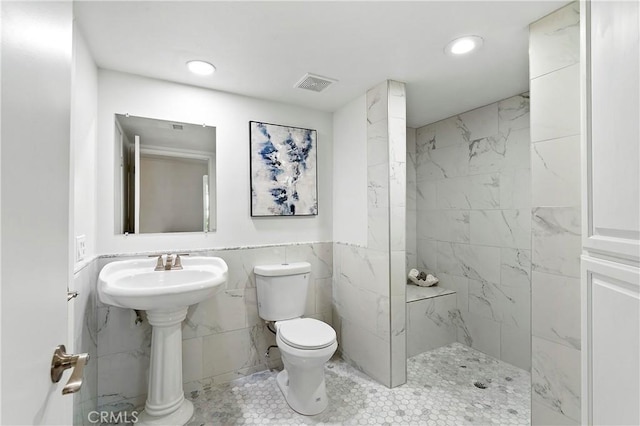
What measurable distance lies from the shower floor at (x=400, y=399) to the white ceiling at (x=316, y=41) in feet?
7.13

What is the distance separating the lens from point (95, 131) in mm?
1809

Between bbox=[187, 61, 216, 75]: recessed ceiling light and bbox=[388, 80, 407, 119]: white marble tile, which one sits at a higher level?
bbox=[187, 61, 216, 75]: recessed ceiling light

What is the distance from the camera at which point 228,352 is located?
2.21 m

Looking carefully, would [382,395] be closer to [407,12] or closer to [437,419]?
[437,419]

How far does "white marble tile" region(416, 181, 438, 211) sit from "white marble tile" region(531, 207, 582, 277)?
1.68 m

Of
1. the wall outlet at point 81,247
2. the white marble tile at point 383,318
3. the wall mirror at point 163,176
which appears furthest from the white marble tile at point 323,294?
the wall outlet at point 81,247

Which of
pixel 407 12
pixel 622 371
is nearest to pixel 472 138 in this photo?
pixel 407 12

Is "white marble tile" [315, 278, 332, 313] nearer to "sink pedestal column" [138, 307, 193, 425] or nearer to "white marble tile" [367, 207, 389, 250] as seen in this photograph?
"white marble tile" [367, 207, 389, 250]

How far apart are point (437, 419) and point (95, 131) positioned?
2.72 m

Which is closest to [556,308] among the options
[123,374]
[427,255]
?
[427,255]

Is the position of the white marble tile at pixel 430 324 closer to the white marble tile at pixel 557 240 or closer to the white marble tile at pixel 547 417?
the white marble tile at pixel 547 417

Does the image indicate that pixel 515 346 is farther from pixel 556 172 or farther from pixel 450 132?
pixel 450 132

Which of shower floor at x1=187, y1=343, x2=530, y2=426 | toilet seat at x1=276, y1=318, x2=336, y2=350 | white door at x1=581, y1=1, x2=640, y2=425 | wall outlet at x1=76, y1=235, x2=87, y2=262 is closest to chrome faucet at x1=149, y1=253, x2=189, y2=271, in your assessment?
wall outlet at x1=76, y1=235, x2=87, y2=262

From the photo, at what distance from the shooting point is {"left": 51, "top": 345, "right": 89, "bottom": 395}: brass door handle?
58 cm
